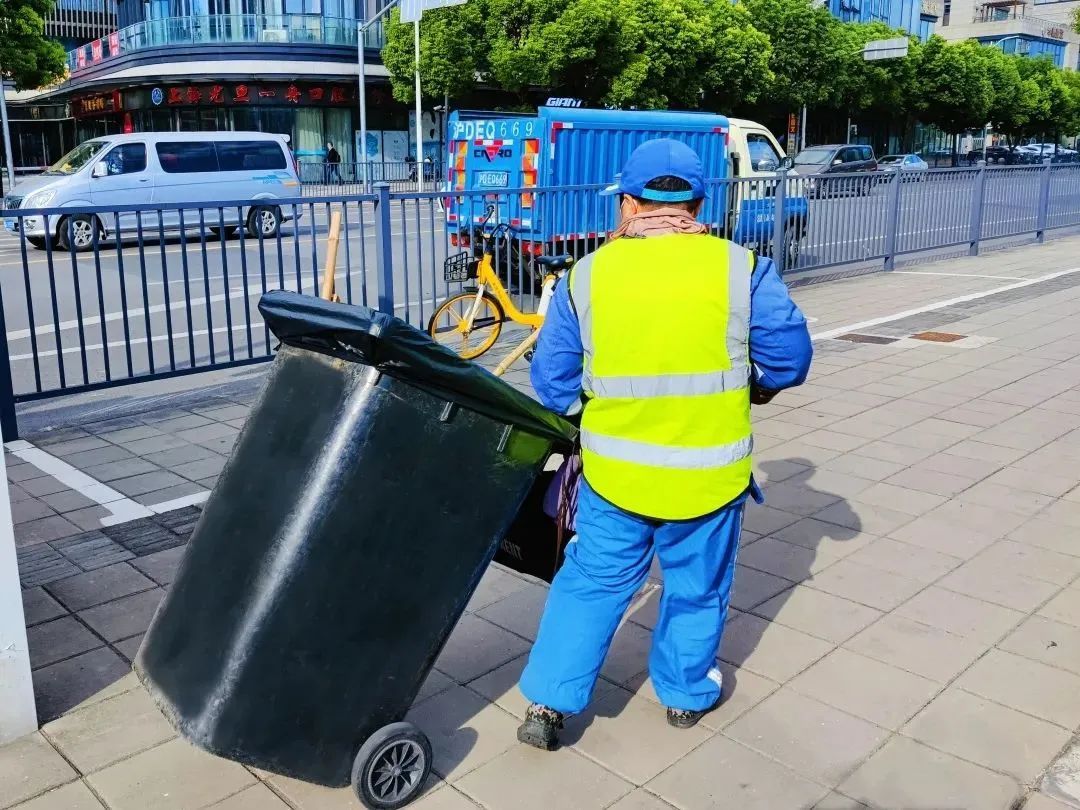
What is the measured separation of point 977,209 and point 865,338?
6.51m

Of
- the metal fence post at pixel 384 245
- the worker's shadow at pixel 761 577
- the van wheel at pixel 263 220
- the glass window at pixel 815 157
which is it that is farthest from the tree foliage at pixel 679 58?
the worker's shadow at pixel 761 577

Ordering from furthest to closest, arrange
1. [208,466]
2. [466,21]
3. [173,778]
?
[466,21], [208,466], [173,778]

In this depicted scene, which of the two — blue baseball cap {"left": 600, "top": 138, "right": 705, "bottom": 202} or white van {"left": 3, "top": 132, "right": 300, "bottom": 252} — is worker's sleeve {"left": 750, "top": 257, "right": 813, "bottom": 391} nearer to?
blue baseball cap {"left": 600, "top": 138, "right": 705, "bottom": 202}

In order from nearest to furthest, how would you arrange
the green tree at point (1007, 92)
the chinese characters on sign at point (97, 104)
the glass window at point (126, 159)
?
the glass window at point (126, 159) → the chinese characters on sign at point (97, 104) → the green tree at point (1007, 92)

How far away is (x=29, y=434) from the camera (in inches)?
250

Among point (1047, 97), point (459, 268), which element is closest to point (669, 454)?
point (459, 268)

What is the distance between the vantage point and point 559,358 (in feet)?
9.45

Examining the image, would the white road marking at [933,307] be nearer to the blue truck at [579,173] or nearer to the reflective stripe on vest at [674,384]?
the blue truck at [579,173]

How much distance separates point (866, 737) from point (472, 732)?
1133 millimetres

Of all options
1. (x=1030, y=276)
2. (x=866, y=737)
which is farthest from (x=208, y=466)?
(x=1030, y=276)

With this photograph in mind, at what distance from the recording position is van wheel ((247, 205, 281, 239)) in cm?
701

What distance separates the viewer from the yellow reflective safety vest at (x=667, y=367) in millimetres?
2705

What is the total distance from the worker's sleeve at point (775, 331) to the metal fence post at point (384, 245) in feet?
14.8

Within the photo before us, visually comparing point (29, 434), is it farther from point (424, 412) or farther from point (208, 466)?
point (424, 412)
